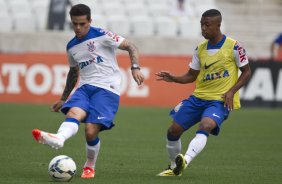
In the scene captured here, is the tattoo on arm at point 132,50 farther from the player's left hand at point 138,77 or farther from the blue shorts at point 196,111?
the blue shorts at point 196,111

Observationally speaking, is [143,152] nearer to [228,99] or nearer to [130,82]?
[228,99]

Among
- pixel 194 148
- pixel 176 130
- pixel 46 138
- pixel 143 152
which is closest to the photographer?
pixel 46 138

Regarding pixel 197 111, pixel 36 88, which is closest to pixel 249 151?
pixel 197 111

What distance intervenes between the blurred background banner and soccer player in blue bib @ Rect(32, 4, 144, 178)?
13.3 meters

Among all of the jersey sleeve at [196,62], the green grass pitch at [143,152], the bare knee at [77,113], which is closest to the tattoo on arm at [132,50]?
the bare knee at [77,113]

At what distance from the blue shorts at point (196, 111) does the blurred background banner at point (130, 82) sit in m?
13.4

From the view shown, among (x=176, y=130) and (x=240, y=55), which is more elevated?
(x=240, y=55)

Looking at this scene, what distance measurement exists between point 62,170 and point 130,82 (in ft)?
47.9

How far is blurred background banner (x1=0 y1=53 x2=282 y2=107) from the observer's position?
23422 mm

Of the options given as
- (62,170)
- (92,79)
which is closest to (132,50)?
(92,79)

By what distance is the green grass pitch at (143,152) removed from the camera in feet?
32.5

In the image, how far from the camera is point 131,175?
33.1 feet

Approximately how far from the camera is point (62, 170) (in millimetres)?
9234

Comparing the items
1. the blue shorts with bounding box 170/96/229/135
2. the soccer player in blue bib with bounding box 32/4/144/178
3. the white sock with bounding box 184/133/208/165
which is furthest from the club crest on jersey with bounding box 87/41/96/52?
the white sock with bounding box 184/133/208/165
